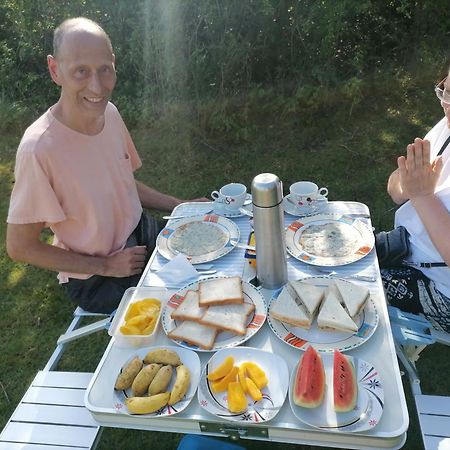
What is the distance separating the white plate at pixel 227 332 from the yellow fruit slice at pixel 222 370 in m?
0.11

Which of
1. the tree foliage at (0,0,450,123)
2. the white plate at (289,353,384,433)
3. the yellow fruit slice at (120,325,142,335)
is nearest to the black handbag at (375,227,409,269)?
the white plate at (289,353,384,433)

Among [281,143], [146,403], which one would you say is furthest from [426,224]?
[281,143]

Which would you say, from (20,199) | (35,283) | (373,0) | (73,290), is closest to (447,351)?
(73,290)

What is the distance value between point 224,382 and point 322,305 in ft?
1.52

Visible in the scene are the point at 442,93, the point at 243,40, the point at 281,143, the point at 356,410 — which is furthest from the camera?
the point at 281,143

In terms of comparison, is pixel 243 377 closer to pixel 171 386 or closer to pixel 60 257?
pixel 171 386

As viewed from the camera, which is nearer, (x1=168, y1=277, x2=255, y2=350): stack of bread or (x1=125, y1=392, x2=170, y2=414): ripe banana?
(x1=125, y1=392, x2=170, y2=414): ripe banana

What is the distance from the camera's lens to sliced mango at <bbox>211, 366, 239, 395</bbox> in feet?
4.68

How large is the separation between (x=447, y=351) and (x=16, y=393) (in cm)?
280

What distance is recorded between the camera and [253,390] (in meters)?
1.40

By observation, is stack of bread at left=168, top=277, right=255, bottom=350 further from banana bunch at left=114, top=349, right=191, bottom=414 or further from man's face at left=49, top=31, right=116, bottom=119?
man's face at left=49, top=31, right=116, bottom=119

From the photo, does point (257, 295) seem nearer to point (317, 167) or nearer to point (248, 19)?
point (317, 167)

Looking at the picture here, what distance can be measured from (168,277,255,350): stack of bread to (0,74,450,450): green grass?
2.36 metres

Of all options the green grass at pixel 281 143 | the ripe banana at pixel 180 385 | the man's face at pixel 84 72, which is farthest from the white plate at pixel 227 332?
the green grass at pixel 281 143
